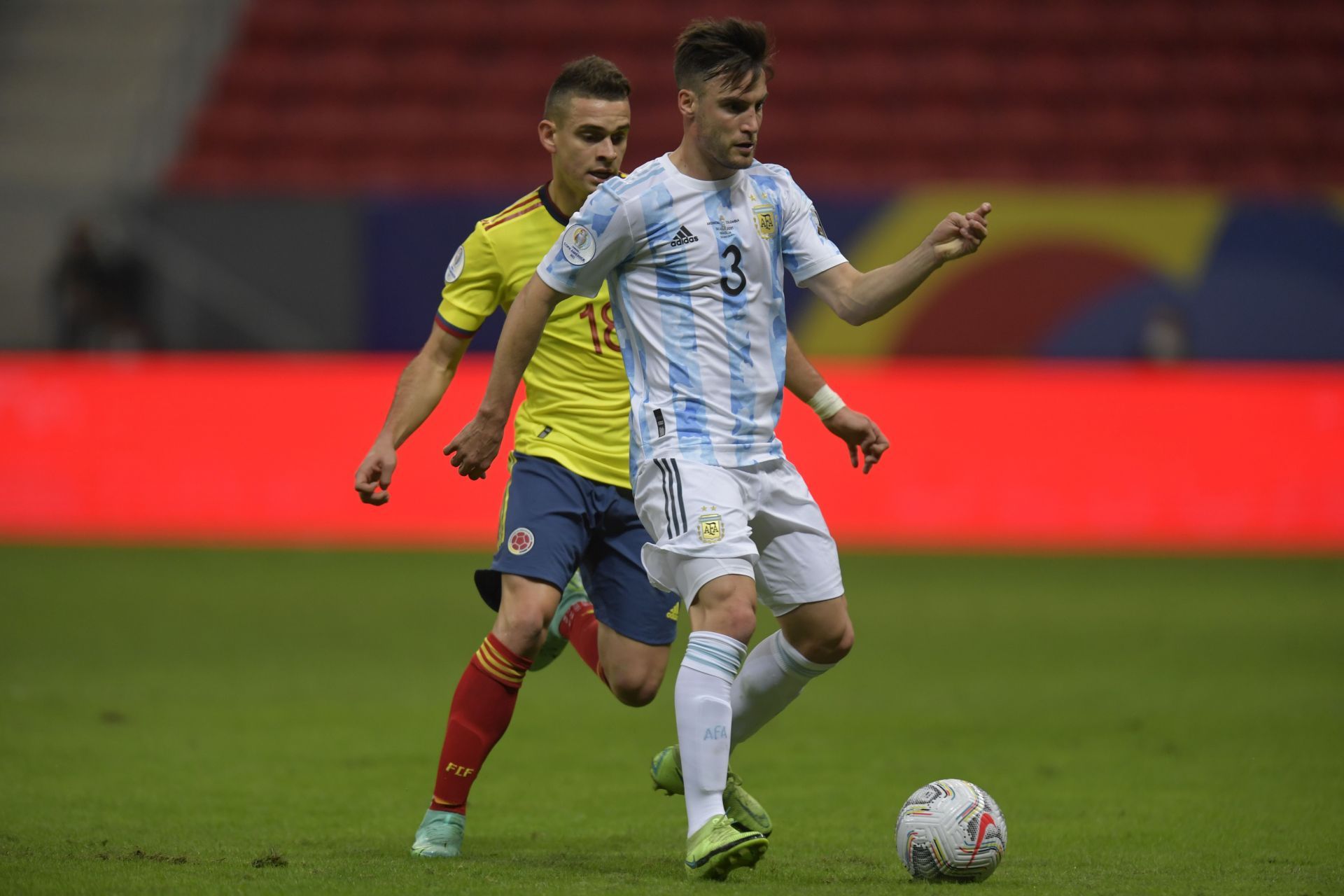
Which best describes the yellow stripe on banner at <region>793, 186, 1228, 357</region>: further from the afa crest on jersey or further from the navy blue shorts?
the afa crest on jersey

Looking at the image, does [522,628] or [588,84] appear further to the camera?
[588,84]

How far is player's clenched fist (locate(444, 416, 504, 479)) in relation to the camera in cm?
461

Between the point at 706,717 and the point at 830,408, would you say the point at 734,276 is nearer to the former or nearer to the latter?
the point at 830,408

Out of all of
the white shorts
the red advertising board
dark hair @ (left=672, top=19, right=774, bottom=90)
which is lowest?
the red advertising board

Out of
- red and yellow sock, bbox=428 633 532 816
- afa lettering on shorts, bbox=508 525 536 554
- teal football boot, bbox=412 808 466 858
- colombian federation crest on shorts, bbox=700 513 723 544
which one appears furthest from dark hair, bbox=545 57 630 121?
teal football boot, bbox=412 808 466 858

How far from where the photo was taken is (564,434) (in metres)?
5.27

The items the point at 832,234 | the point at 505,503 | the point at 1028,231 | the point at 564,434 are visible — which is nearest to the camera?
the point at 505,503

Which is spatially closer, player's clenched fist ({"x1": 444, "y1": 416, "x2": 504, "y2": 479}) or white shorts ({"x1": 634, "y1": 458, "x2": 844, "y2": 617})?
white shorts ({"x1": 634, "y1": 458, "x2": 844, "y2": 617})

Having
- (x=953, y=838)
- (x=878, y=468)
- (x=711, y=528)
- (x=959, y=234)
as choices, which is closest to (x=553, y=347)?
(x=711, y=528)

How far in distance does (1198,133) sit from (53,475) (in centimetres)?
1200

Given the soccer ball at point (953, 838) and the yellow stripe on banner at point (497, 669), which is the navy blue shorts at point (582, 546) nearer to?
the yellow stripe on banner at point (497, 669)

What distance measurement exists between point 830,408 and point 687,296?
78 centimetres

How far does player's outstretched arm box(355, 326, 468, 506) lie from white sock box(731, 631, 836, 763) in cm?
117

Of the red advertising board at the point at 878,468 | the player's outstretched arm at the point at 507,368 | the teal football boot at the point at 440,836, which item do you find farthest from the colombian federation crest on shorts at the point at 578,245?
the red advertising board at the point at 878,468
